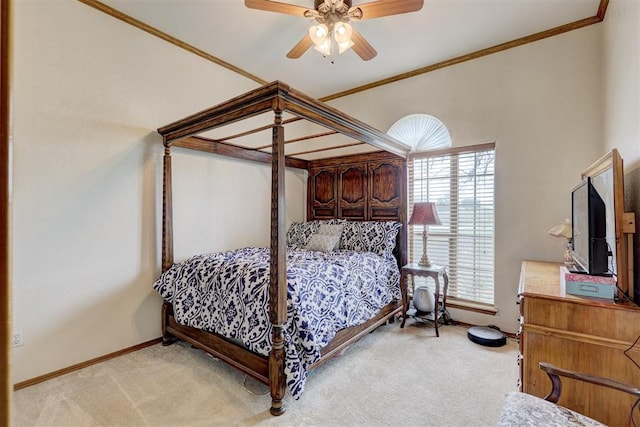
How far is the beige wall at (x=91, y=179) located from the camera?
2.17 metres

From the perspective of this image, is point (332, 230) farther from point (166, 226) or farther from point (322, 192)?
point (166, 226)

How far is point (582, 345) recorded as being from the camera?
57.6 inches

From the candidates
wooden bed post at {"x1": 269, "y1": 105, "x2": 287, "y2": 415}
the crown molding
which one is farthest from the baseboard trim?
the crown molding

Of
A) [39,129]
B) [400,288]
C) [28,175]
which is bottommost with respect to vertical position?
[400,288]

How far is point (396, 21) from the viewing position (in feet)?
8.77

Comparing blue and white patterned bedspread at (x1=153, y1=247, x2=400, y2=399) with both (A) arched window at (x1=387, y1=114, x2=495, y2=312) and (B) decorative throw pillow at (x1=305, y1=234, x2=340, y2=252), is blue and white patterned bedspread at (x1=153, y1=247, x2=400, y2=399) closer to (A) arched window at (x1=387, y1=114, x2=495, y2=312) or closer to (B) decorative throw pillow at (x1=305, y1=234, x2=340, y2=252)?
(B) decorative throw pillow at (x1=305, y1=234, x2=340, y2=252)

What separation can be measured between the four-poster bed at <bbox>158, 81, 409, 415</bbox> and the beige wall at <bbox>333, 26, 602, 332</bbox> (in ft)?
2.98

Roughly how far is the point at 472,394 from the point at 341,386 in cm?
93

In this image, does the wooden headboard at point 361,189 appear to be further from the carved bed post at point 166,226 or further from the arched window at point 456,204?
the carved bed post at point 166,226

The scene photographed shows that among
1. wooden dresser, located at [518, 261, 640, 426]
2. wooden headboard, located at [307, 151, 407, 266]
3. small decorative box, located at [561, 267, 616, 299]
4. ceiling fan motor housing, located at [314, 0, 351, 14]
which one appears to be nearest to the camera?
wooden dresser, located at [518, 261, 640, 426]

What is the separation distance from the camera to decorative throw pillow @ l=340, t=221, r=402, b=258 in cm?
335

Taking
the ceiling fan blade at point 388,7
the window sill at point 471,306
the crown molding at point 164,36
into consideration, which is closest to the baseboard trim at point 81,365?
the crown molding at point 164,36

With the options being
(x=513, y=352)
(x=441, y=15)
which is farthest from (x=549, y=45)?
(x=513, y=352)

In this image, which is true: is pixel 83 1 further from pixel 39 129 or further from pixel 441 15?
pixel 441 15
